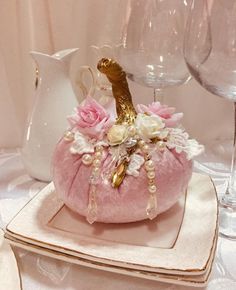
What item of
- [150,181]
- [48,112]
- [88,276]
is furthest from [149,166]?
[48,112]

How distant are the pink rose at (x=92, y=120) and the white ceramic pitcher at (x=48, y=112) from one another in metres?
0.14

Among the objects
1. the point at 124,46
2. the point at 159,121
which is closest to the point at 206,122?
the point at 124,46

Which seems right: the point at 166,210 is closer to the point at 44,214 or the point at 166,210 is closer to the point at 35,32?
the point at 44,214

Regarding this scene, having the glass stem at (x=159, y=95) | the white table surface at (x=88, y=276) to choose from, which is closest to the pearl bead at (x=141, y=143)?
the white table surface at (x=88, y=276)

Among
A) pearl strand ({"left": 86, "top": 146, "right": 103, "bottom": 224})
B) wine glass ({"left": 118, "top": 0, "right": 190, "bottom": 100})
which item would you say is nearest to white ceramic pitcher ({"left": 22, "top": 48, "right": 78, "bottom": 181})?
wine glass ({"left": 118, "top": 0, "right": 190, "bottom": 100})

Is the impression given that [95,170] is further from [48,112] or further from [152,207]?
[48,112]

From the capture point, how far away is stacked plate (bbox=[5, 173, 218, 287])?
0.41 m

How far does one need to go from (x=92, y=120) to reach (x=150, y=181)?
83 millimetres

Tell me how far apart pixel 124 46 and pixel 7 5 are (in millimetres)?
207

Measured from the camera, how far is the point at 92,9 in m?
0.71

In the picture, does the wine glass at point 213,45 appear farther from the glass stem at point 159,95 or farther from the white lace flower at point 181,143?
the glass stem at point 159,95

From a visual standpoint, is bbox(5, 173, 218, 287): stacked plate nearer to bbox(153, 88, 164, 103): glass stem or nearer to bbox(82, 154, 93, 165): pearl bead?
bbox(82, 154, 93, 165): pearl bead

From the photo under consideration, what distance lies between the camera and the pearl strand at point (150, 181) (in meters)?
0.44

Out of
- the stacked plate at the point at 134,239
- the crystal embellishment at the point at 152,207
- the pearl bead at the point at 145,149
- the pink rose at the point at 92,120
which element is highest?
the pink rose at the point at 92,120
